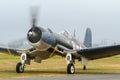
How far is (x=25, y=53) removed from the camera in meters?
27.1

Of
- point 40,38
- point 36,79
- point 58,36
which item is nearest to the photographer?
point 36,79

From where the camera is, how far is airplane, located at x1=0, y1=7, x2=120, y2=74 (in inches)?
997

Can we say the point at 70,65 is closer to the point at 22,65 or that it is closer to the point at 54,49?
the point at 54,49

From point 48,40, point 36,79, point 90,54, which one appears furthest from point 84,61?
point 36,79

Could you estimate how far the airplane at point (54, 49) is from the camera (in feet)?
83.0

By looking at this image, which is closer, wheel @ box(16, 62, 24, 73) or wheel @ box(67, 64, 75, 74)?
wheel @ box(67, 64, 75, 74)

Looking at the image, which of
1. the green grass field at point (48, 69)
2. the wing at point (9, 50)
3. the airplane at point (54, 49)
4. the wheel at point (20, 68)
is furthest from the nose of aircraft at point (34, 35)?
the wing at point (9, 50)

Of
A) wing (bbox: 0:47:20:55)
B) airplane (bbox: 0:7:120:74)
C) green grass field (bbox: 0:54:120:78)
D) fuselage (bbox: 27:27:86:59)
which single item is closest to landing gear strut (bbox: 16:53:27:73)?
airplane (bbox: 0:7:120:74)

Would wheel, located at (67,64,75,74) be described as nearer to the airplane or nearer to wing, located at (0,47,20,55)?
the airplane

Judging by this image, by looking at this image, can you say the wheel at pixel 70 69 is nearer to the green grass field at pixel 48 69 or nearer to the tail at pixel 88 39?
the green grass field at pixel 48 69

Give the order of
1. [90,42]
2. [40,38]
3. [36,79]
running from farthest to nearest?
[90,42]
[40,38]
[36,79]

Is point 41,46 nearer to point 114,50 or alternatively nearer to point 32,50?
point 32,50

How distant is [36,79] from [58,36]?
7.11 meters

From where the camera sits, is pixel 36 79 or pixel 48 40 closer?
pixel 36 79
